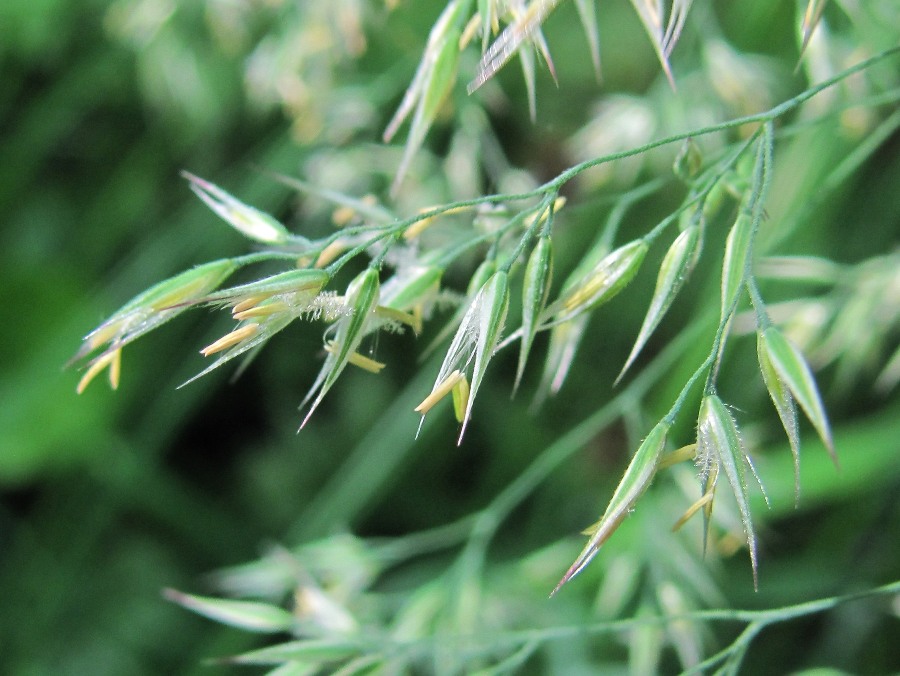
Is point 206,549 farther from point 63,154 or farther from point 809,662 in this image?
point 809,662

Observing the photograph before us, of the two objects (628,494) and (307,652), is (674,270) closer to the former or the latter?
(628,494)

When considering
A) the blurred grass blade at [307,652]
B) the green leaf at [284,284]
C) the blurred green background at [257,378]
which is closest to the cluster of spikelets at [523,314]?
the green leaf at [284,284]

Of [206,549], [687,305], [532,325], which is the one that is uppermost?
[532,325]

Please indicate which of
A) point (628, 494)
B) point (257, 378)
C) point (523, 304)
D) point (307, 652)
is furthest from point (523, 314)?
point (257, 378)

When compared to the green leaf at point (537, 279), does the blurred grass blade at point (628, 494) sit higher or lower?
lower

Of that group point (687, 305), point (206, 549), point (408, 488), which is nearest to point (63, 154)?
point (206, 549)

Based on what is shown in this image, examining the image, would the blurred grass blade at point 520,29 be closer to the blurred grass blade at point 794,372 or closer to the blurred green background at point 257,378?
the blurred grass blade at point 794,372

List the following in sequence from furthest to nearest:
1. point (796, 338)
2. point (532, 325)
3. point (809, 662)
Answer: point (809, 662)
point (796, 338)
point (532, 325)
